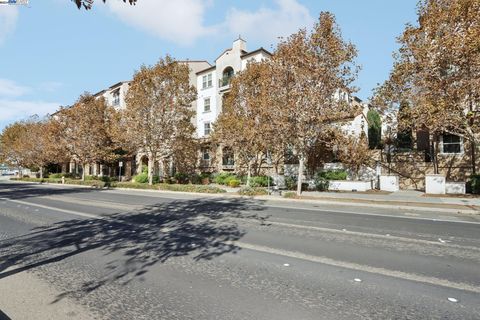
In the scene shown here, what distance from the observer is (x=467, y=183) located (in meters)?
20.2

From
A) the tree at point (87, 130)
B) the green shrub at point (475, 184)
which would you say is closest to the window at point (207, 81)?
the tree at point (87, 130)

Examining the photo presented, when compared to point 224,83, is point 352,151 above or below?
below

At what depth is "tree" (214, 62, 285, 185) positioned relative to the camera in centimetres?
2302

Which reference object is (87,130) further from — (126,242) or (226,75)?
(126,242)

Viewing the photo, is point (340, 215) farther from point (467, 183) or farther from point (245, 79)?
point (245, 79)

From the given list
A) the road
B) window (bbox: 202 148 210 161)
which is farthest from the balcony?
A: the road

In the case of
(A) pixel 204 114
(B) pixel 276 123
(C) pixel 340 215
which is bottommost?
(C) pixel 340 215

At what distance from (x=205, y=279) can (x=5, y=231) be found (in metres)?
7.99

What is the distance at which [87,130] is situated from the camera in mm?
37750

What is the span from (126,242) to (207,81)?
3483cm

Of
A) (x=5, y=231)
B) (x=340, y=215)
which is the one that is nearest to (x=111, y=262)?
(x=5, y=231)

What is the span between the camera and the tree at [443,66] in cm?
1623

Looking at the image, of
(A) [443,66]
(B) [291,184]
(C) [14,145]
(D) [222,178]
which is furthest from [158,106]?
(C) [14,145]

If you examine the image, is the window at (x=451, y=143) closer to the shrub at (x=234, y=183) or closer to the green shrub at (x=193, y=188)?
the shrub at (x=234, y=183)
